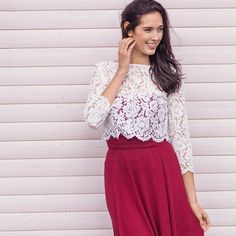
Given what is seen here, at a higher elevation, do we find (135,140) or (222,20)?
(222,20)

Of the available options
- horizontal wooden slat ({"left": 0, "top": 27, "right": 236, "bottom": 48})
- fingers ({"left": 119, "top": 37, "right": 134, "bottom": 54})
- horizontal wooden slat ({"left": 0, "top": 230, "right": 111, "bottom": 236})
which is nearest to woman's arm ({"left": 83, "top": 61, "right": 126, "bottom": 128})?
fingers ({"left": 119, "top": 37, "right": 134, "bottom": 54})

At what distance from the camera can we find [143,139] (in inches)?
112

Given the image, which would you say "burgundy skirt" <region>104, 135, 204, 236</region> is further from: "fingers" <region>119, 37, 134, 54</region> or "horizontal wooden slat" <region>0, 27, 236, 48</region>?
"horizontal wooden slat" <region>0, 27, 236, 48</region>

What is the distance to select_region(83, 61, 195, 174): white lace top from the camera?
111 inches

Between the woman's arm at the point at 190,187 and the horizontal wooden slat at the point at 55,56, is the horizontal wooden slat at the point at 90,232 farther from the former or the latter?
the horizontal wooden slat at the point at 55,56

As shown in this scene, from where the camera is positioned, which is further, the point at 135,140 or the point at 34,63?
the point at 34,63

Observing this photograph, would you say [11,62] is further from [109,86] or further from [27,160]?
[109,86]

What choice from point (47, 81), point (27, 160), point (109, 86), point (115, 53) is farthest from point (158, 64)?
point (27, 160)

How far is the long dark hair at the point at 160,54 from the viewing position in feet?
9.46

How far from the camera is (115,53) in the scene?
3.51 meters

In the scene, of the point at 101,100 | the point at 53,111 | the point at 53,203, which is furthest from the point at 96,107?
the point at 53,203

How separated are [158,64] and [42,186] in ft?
3.92

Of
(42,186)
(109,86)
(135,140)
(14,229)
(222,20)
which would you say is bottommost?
(14,229)

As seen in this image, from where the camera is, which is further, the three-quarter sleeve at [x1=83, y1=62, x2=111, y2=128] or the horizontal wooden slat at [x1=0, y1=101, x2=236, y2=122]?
the horizontal wooden slat at [x1=0, y1=101, x2=236, y2=122]
